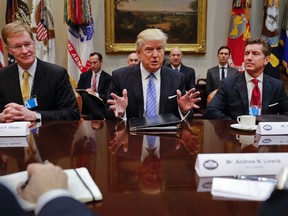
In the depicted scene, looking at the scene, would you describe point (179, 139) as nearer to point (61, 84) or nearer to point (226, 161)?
point (226, 161)

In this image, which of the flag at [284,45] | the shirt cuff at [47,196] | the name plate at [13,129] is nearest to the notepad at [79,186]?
the shirt cuff at [47,196]

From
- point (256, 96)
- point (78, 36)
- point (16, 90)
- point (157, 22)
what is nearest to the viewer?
point (16, 90)

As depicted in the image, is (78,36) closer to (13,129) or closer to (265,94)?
(265,94)

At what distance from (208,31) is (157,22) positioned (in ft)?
3.26

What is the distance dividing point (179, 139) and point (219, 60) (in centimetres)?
469

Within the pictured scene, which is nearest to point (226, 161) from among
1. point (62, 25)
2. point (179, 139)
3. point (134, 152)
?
point (134, 152)

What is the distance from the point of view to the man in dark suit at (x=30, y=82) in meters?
2.64

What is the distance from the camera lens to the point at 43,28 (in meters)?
5.76

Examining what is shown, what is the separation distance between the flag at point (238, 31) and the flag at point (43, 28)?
3.22 metres

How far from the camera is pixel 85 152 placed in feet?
4.96

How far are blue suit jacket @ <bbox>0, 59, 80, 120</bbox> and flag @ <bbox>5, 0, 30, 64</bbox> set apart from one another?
318cm

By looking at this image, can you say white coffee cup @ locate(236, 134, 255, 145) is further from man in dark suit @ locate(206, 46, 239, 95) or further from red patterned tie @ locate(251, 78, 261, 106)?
man in dark suit @ locate(206, 46, 239, 95)

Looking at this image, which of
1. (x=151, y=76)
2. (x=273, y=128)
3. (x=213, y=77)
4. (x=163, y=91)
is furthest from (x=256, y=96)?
(x=213, y=77)

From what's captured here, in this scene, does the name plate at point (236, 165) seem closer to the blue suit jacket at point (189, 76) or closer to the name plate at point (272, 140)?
the name plate at point (272, 140)
